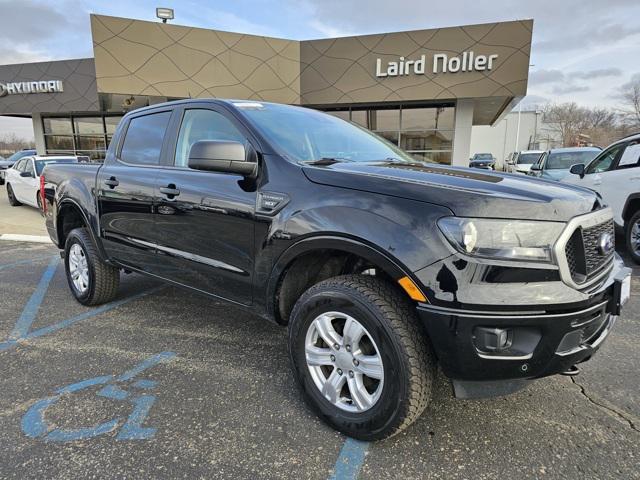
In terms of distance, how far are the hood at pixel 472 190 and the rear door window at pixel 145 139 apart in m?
1.69

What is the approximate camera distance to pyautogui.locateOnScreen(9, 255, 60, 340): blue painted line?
3.77 metres

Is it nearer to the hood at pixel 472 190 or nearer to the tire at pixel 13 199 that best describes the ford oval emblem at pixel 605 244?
the hood at pixel 472 190

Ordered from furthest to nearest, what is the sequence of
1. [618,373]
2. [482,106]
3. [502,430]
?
[482,106] < [618,373] < [502,430]

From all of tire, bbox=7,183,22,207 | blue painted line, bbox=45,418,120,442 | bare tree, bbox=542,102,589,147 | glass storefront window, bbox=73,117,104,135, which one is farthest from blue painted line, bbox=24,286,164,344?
bare tree, bbox=542,102,589,147

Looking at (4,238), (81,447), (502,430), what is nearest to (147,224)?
(81,447)

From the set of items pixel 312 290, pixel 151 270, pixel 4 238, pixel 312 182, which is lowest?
pixel 4 238

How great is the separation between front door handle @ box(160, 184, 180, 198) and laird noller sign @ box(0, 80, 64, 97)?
2132 cm

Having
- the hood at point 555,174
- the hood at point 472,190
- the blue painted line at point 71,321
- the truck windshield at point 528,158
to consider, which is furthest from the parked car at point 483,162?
the hood at point 472,190

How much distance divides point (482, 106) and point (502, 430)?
1820cm

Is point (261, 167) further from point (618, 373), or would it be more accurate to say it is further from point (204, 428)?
point (618, 373)

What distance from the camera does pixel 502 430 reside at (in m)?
2.35

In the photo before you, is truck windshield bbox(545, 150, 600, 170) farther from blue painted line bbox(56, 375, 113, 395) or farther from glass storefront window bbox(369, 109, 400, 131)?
blue painted line bbox(56, 375, 113, 395)

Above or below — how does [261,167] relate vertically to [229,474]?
above

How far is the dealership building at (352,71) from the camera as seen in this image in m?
15.0
